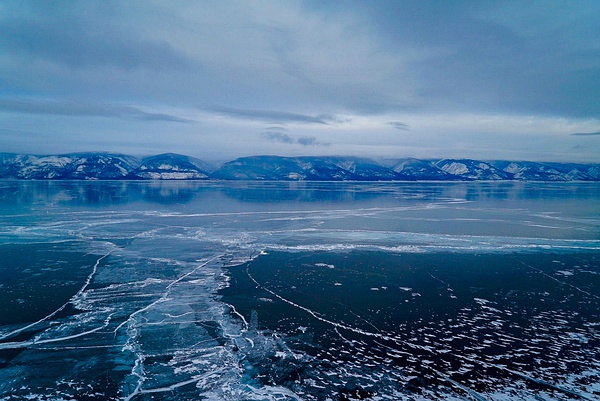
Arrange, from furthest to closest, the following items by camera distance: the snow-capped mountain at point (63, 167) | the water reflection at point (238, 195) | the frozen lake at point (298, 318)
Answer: the snow-capped mountain at point (63, 167), the water reflection at point (238, 195), the frozen lake at point (298, 318)

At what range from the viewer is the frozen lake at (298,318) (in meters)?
7.62

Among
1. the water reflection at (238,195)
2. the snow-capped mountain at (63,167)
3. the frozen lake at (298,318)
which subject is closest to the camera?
the frozen lake at (298,318)

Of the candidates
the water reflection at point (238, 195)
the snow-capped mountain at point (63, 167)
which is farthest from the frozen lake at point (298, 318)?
the snow-capped mountain at point (63, 167)

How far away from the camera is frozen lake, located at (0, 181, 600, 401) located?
300 inches

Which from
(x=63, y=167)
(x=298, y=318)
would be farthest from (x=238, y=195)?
(x=63, y=167)

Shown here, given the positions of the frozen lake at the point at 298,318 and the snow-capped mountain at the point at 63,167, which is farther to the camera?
the snow-capped mountain at the point at 63,167

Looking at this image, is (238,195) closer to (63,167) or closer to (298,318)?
(298,318)

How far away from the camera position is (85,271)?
14.8 metres

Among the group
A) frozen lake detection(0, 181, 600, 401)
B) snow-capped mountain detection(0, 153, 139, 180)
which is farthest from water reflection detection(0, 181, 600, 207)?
snow-capped mountain detection(0, 153, 139, 180)

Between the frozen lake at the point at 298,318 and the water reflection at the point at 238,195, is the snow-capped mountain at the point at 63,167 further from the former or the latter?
the frozen lake at the point at 298,318

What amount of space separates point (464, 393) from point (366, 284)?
21.0 ft

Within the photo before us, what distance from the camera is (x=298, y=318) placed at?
35.2ft

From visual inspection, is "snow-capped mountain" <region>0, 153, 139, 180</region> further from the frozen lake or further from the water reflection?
the frozen lake

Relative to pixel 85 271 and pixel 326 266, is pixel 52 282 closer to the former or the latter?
pixel 85 271
